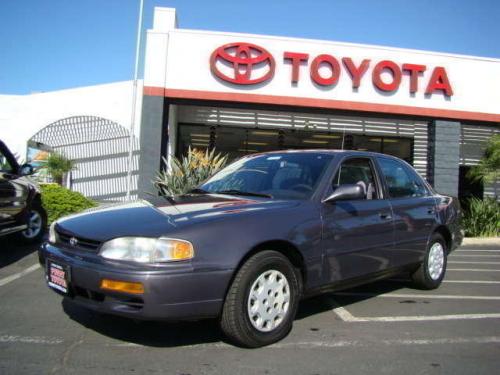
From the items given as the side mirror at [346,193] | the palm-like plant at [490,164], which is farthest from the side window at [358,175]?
the palm-like plant at [490,164]

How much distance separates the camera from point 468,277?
7066 mm

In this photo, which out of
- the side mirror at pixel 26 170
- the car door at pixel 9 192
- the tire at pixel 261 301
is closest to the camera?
the tire at pixel 261 301

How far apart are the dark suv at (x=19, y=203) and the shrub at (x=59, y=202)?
170 centimetres

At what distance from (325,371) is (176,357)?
3.40ft

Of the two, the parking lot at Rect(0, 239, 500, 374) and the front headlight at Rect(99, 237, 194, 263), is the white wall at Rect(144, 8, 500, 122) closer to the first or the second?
the parking lot at Rect(0, 239, 500, 374)

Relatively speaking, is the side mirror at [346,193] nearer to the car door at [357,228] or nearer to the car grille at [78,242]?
the car door at [357,228]

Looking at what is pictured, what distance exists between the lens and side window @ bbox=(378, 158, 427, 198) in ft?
17.0

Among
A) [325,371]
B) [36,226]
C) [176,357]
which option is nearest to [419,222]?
[325,371]

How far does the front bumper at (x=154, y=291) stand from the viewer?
3.09m

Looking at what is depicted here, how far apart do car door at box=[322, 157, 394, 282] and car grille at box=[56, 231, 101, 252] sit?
184 centimetres

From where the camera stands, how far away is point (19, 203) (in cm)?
681

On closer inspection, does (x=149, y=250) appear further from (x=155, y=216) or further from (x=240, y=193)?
(x=240, y=193)

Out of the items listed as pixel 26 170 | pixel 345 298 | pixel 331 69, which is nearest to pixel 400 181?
pixel 345 298

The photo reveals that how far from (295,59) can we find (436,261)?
347 inches
